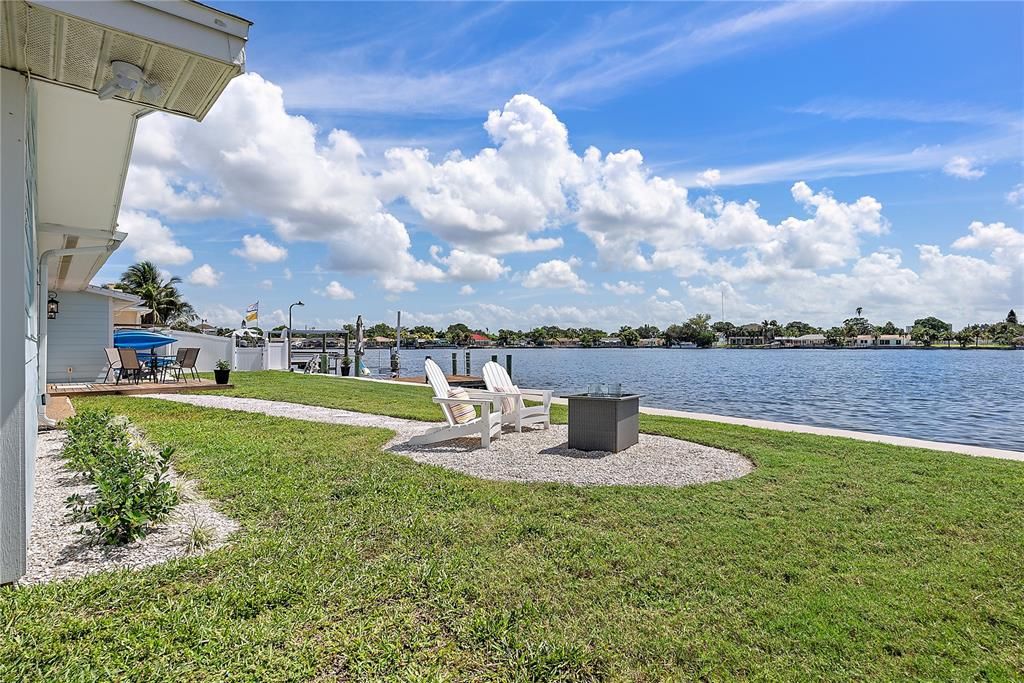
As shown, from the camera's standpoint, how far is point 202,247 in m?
30.2

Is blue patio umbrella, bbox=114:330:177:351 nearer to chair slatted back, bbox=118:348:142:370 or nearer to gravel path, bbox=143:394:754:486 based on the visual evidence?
chair slatted back, bbox=118:348:142:370

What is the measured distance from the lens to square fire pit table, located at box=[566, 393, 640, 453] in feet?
22.3

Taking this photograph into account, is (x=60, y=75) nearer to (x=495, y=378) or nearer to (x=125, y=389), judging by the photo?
(x=495, y=378)

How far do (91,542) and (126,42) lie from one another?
2997mm

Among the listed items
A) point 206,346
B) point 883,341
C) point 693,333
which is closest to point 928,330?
point 883,341

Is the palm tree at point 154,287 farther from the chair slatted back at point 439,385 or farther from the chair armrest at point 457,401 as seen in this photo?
the chair armrest at point 457,401

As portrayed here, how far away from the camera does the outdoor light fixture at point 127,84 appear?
304cm

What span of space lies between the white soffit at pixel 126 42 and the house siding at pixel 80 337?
51.6ft

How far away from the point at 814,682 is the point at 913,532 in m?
2.35

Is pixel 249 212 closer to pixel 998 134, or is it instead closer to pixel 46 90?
pixel 46 90

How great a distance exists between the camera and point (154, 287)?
1751 inches

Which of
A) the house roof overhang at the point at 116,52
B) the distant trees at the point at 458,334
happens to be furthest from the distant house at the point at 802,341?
the house roof overhang at the point at 116,52

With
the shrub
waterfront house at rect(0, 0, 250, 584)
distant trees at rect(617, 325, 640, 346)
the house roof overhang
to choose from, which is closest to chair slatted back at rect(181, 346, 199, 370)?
the shrub

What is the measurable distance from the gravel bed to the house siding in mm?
13571
